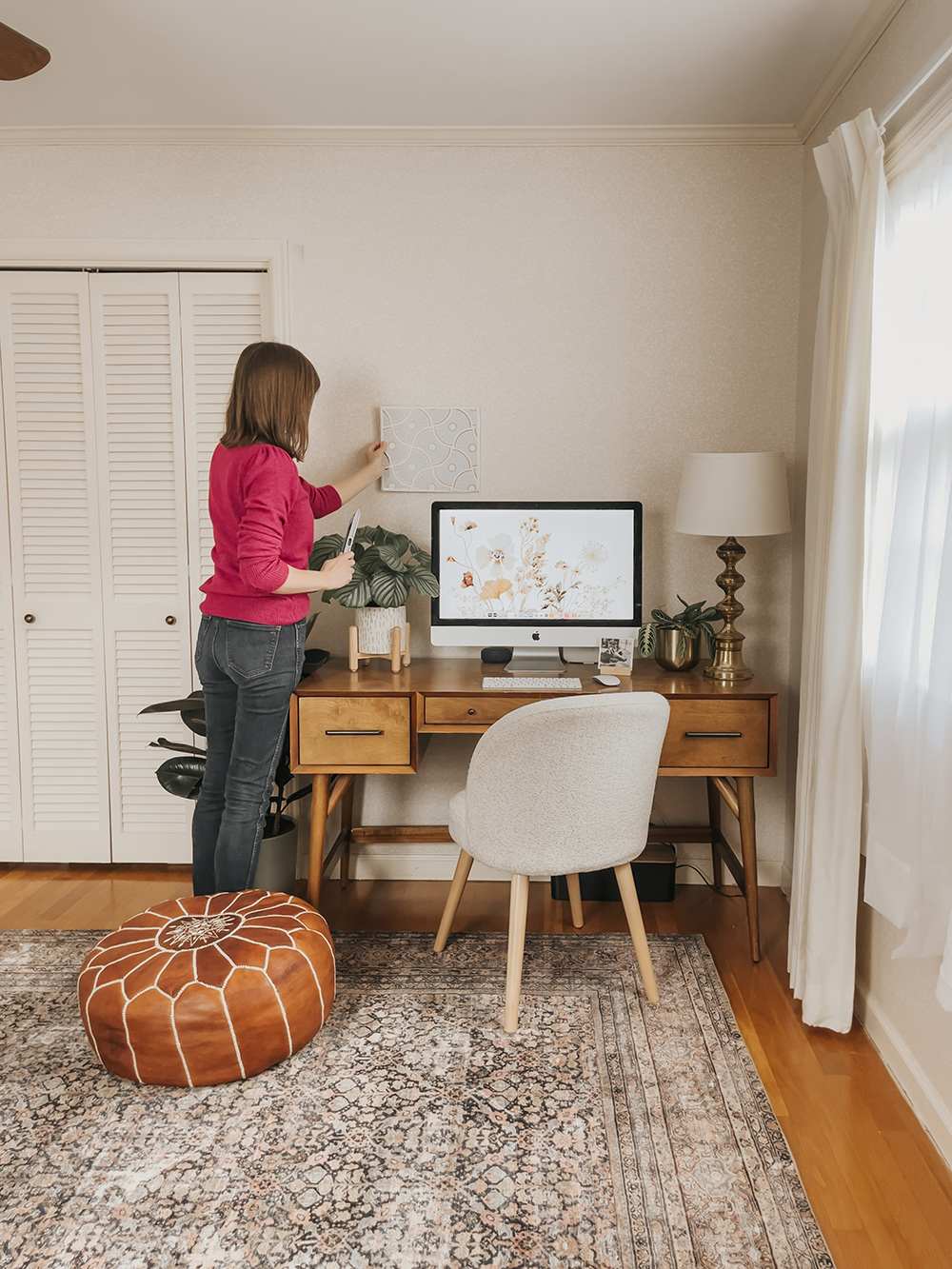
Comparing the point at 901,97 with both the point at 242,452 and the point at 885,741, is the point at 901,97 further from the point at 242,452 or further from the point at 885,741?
the point at 242,452

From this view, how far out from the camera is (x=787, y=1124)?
172cm

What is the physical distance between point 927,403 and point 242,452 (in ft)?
4.96

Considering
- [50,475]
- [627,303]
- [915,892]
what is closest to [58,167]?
[50,475]

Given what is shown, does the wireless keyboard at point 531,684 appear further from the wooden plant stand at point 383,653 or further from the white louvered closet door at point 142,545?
the white louvered closet door at point 142,545

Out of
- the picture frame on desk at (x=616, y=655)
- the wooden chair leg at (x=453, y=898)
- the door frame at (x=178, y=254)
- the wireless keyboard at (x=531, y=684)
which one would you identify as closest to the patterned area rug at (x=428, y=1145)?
the wooden chair leg at (x=453, y=898)

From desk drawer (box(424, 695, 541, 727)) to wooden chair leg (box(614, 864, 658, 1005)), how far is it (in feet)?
1.72

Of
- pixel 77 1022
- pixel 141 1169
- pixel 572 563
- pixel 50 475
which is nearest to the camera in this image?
pixel 141 1169

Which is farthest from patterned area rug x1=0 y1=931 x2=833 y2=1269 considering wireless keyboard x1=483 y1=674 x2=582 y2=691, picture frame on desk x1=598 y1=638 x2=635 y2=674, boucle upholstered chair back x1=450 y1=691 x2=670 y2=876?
picture frame on desk x1=598 y1=638 x2=635 y2=674

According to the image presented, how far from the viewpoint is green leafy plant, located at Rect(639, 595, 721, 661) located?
2613mm

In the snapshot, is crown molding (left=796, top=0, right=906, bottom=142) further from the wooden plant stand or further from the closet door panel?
the wooden plant stand

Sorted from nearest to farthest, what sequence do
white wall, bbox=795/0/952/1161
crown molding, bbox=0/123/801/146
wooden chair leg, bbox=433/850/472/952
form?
white wall, bbox=795/0/952/1161 → wooden chair leg, bbox=433/850/472/952 → crown molding, bbox=0/123/801/146

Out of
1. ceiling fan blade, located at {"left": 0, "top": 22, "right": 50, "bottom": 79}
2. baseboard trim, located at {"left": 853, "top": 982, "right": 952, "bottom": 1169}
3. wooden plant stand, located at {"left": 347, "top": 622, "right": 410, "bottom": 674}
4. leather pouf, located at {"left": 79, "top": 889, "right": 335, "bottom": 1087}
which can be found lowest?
baseboard trim, located at {"left": 853, "top": 982, "right": 952, "bottom": 1169}

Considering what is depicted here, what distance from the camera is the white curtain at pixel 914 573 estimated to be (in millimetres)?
1560

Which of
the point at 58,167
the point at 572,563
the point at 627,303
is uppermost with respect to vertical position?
the point at 58,167
